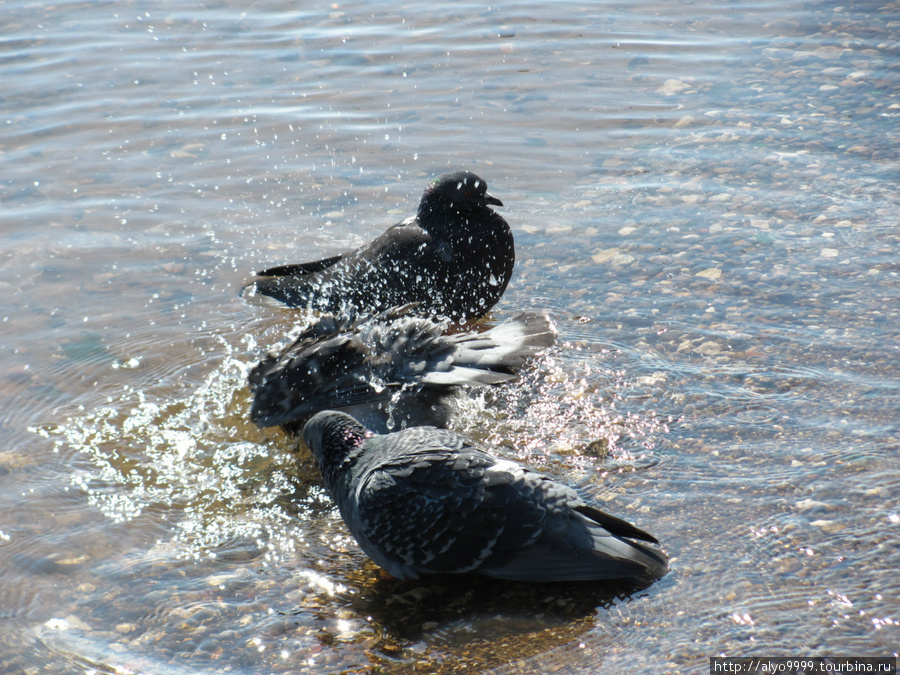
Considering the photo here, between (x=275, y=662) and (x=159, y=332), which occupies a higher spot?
(x=159, y=332)

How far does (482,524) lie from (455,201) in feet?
9.60

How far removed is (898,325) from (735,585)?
249cm

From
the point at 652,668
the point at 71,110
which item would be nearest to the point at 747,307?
the point at 652,668

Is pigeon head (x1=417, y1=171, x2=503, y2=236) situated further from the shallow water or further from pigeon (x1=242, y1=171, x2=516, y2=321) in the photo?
the shallow water

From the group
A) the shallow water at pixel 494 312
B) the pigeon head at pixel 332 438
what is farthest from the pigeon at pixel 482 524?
the pigeon head at pixel 332 438

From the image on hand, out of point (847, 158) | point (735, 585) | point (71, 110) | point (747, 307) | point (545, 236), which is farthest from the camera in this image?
point (71, 110)

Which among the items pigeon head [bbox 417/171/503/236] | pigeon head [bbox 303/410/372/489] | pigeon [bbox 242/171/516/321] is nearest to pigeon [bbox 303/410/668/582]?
pigeon head [bbox 303/410/372/489]

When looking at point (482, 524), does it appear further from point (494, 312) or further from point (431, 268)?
point (494, 312)

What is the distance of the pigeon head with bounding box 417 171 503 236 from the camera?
591 centimetres

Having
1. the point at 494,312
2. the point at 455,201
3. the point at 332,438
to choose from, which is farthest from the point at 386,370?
the point at 455,201

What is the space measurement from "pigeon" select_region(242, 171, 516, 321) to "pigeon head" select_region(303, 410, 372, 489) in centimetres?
151

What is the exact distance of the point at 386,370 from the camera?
473cm

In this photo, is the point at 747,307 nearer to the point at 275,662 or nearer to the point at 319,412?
→ the point at 319,412

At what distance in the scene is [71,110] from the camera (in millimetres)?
9102
